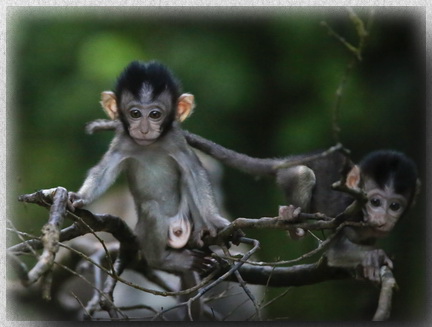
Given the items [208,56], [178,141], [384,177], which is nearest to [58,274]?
[178,141]

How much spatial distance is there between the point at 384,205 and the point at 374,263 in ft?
0.83

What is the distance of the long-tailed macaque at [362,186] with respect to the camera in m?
3.50

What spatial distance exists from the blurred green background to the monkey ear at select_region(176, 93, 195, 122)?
21 cm

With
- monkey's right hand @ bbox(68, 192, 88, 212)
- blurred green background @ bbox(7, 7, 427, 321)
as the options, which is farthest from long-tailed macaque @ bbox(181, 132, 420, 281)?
monkey's right hand @ bbox(68, 192, 88, 212)

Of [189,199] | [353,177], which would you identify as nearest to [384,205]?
[353,177]

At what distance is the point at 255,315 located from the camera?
11.7 feet

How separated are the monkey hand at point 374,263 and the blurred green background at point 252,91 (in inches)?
3.3

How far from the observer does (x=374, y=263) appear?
3525 mm

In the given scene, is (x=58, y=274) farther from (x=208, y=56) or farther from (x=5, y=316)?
(x=208, y=56)

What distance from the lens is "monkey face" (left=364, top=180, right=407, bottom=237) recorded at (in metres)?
3.46

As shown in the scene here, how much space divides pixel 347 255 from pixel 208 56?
3.73 feet

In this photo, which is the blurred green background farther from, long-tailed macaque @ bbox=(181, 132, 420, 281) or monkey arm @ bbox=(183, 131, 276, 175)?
monkey arm @ bbox=(183, 131, 276, 175)

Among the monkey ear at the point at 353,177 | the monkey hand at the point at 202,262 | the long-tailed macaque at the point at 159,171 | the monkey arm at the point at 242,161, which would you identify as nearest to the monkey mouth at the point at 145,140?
the long-tailed macaque at the point at 159,171

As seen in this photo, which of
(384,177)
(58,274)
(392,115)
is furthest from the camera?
(58,274)
